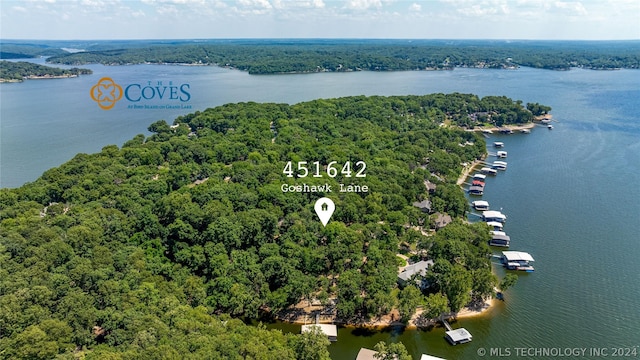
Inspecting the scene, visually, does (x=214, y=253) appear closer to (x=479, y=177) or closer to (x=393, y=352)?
(x=393, y=352)

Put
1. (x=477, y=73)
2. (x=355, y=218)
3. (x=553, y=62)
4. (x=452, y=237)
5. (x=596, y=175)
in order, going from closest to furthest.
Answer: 1. (x=452, y=237)
2. (x=355, y=218)
3. (x=596, y=175)
4. (x=477, y=73)
5. (x=553, y=62)

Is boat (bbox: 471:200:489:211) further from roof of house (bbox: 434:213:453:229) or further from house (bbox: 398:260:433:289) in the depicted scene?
house (bbox: 398:260:433:289)

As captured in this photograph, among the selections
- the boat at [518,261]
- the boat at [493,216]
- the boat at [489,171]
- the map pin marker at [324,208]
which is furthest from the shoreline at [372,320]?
the boat at [489,171]

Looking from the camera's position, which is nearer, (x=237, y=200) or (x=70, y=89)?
(x=237, y=200)

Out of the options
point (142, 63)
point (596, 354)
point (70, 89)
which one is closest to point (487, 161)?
point (596, 354)

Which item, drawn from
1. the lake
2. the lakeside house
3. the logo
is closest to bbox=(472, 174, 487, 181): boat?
the lake

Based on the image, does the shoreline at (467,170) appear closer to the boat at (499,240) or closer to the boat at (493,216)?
the boat at (493,216)

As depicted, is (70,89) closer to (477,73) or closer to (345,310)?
(345,310)
